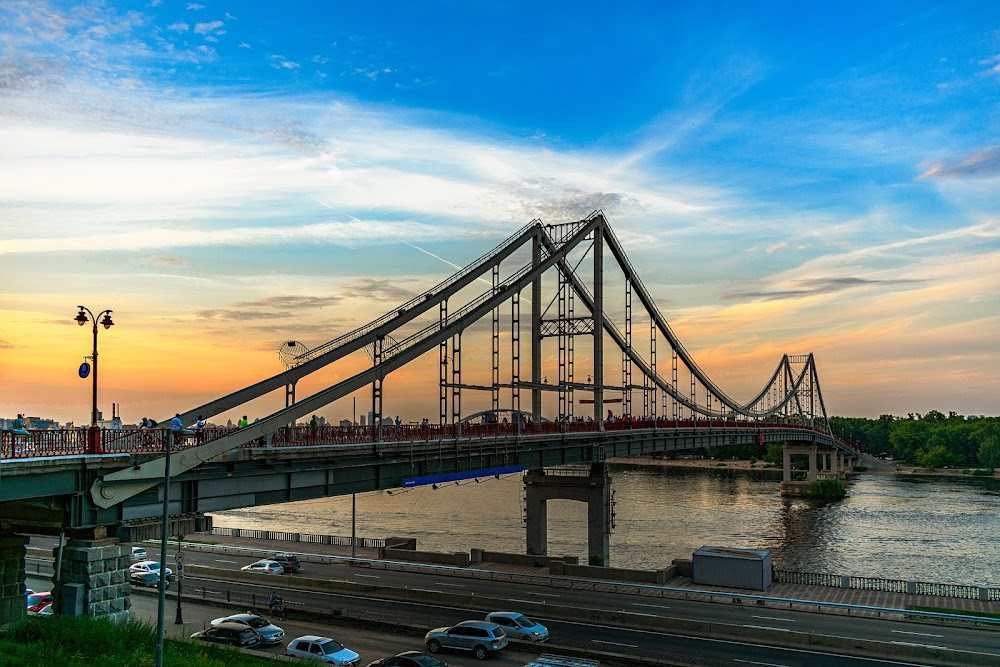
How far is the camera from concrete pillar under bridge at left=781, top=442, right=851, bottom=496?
445 feet

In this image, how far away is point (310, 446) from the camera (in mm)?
32938

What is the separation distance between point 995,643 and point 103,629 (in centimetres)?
3289

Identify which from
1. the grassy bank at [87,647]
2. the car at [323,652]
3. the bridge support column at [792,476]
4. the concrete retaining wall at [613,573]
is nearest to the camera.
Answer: the grassy bank at [87,647]

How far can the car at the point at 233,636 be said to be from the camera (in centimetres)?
3294

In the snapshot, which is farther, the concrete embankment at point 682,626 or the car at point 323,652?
the concrete embankment at point 682,626

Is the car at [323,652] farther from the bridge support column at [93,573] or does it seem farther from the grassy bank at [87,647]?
the bridge support column at [93,573]

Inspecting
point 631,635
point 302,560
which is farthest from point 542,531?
point 631,635

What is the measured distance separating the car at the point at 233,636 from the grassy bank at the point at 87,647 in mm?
6064

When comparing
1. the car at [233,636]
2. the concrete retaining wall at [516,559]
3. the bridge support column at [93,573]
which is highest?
the bridge support column at [93,573]

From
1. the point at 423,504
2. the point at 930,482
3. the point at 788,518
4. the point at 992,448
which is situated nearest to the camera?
the point at 788,518

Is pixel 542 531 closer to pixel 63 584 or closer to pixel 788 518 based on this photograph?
pixel 63 584

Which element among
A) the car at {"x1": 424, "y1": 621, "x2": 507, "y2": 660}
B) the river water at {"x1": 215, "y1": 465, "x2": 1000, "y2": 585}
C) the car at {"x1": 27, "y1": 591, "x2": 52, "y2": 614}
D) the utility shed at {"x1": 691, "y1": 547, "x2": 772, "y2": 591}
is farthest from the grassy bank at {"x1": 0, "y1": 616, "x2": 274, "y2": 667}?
the river water at {"x1": 215, "y1": 465, "x2": 1000, "y2": 585}

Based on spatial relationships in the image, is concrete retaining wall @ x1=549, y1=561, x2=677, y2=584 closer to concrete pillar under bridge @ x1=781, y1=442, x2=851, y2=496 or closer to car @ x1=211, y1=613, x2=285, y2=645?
car @ x1=211, y1=613, x2=285, y2=645

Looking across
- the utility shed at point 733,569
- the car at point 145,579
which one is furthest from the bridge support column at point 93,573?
the utility shed at point 733,569
